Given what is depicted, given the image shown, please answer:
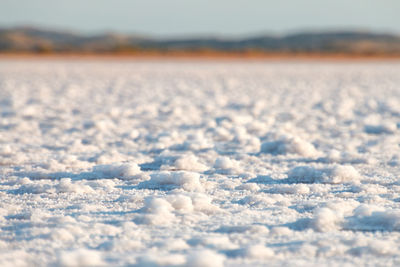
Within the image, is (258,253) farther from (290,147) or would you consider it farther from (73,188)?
(290,147)

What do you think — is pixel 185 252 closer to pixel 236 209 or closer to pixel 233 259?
pixel 233 259

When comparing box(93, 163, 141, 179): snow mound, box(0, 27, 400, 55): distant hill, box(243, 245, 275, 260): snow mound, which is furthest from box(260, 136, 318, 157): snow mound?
box(0, 27, 400, 55): distant hill

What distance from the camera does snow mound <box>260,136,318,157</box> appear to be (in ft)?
12.4

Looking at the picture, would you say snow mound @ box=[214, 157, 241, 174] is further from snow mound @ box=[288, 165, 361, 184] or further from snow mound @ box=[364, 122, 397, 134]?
snow mound @ box=[364, 122, 397, 134]

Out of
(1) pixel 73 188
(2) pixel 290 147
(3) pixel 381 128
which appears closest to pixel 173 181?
(1) pixel 73 188

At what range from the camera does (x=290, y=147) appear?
12.5 feet

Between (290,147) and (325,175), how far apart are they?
0.86 metres

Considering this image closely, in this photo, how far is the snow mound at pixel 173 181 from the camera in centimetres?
274

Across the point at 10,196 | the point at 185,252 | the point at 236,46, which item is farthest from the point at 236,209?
the point at 236,46

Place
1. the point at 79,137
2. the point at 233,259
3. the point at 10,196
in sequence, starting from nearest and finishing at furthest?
the point at 233,259
the point at 10,196
the point at 79,137

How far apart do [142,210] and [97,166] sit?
0.98 metres

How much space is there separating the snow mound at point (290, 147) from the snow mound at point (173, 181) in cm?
118

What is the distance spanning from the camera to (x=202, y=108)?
22.7ft

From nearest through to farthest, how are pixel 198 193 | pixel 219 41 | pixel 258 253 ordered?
pixel 258 253 < pixel 198 193 < pixel 219 41
